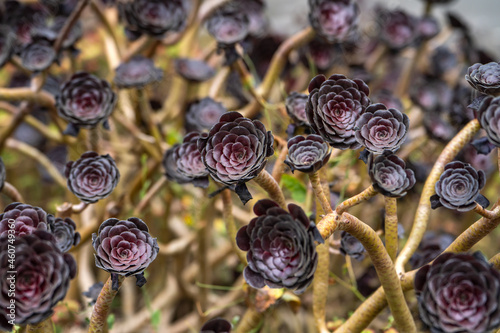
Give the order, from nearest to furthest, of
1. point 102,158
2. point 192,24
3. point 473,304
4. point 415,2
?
point 473,304
point 102,158
point 192,24
point 415,2

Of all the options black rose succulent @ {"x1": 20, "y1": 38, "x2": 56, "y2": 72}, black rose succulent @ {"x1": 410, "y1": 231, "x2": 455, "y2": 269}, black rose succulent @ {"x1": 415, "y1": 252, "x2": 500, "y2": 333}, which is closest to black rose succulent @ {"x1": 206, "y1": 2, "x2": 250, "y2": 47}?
black rose succulent @ {"x1": 20, "y1": 38, "x2": 56, "y2": 72}

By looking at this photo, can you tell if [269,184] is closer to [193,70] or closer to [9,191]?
[9,191]

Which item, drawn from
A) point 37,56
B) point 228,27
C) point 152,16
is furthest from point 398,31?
point 37,56

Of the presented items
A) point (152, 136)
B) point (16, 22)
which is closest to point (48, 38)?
point (16, 22)

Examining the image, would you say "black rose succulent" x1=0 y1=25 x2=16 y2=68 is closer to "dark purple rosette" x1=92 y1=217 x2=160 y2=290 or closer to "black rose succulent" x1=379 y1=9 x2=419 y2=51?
"dark purple rosette" x1=92 y1=217 x2=160 y2=290

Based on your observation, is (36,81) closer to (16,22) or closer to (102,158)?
(16,22)

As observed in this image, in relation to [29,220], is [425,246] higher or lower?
lower
